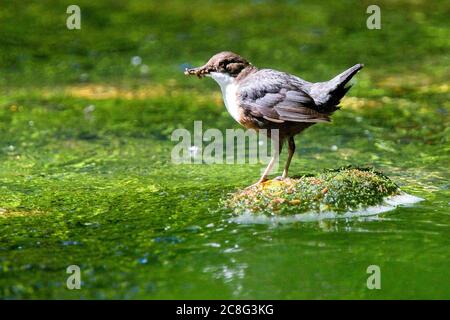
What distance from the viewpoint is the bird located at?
7078mm

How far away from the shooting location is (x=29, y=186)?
830 cm

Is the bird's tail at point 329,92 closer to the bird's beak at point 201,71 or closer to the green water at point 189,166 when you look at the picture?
the bird's beak at point 201,71

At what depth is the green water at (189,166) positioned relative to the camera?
5898mm

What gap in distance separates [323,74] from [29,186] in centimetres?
556

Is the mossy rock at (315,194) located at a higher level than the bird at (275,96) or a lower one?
lower

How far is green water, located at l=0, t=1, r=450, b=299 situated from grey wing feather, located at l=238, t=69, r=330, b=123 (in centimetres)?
88

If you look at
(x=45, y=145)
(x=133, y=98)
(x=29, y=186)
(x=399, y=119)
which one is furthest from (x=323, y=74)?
(x=29, y=186)

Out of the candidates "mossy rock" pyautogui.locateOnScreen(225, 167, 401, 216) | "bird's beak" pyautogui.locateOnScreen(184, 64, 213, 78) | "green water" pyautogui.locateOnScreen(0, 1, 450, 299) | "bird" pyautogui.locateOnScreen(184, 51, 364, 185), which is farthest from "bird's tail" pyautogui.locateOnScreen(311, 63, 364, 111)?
"green water" pyautogui.locateOnScreen(0, 1, 450, 299)

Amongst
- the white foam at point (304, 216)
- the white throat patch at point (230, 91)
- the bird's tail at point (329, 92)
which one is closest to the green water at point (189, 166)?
the white foam at point (304, 216)

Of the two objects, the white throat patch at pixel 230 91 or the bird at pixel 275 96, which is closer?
the bird at pixel 275 96

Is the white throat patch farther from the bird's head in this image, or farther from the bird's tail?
the bird's tail

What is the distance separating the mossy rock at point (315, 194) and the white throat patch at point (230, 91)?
663 mm
